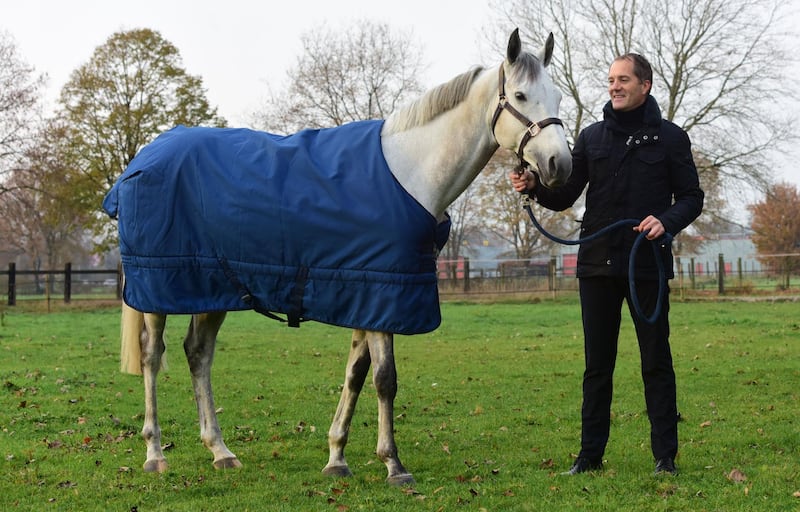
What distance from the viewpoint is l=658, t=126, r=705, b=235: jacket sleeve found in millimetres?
4319

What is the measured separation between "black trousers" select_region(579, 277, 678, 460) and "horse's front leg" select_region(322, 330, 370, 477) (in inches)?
49.6

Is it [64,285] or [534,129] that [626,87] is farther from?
[64,285]

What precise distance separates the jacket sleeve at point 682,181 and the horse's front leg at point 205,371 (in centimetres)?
288

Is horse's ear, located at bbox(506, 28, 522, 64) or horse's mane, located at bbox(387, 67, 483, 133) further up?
horse's ear, located at bbox(506, 28, 522, 64)

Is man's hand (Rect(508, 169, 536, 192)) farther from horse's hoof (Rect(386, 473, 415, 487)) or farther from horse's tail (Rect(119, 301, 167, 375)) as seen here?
horse's tail (Rect(119, 301, 167, 375))

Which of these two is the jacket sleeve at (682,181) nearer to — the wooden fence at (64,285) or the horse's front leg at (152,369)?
the horse's front leg at (152,369)

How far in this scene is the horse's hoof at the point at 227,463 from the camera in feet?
16.0

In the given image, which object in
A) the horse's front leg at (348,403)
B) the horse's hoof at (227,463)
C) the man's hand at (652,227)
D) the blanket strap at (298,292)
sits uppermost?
the man's hand at (652,227)

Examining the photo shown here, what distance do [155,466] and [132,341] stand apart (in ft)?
3.40

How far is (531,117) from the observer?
412 cm

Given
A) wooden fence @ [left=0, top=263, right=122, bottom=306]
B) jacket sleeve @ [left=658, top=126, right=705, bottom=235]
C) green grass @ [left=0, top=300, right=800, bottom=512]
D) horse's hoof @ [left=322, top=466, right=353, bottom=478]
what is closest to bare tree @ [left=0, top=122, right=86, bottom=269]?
wooden fence @ [left=0, top=263, right=122, bottom=306]

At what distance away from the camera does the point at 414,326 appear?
170 inches

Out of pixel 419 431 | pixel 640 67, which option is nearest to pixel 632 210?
pixel 640 67

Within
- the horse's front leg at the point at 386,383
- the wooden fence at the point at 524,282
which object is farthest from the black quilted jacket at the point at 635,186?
the wooden fence at the point at 524,282
